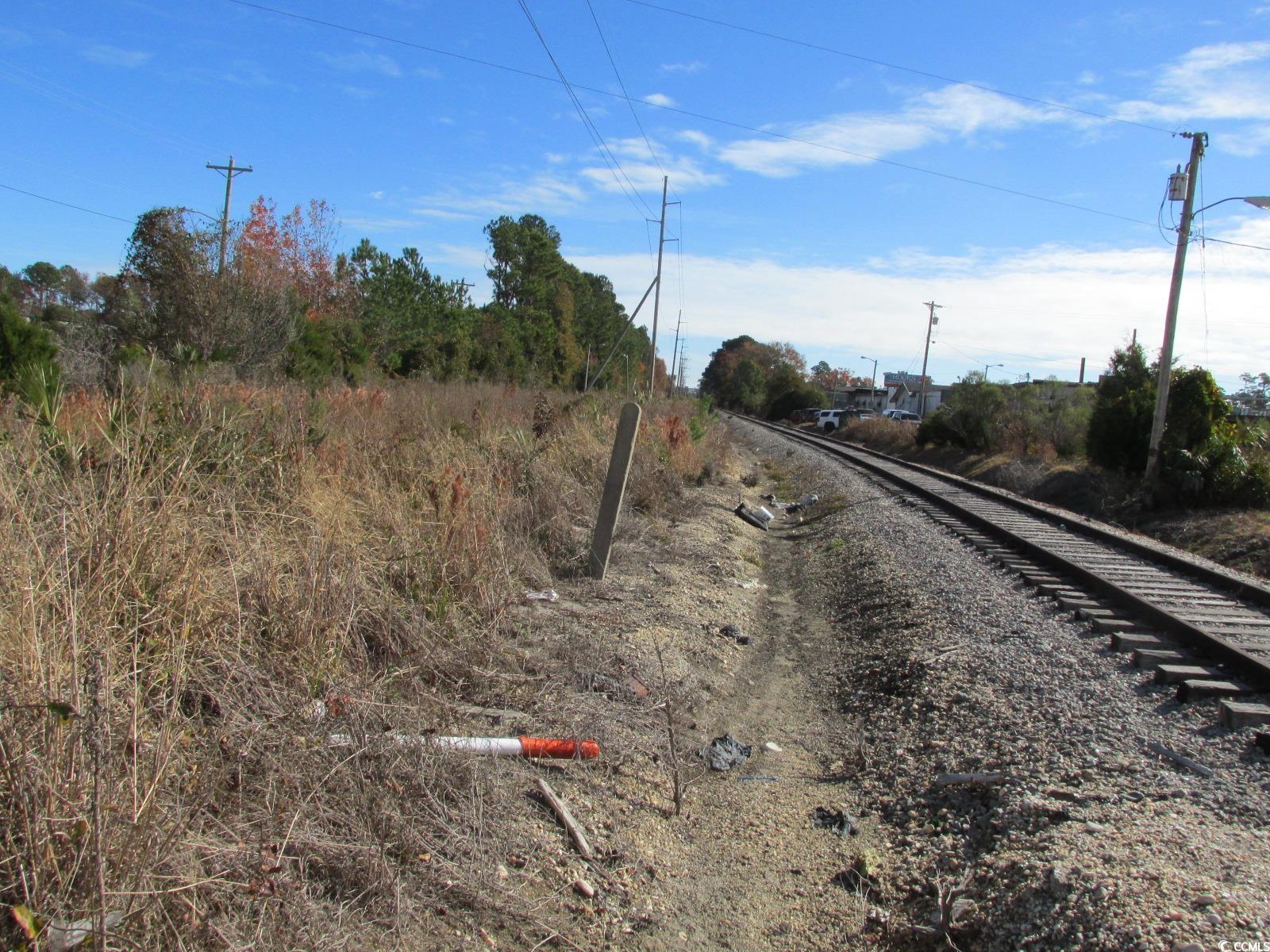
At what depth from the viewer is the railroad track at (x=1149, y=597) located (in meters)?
5.98

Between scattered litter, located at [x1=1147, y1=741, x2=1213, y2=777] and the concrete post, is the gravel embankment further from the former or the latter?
the concrete post

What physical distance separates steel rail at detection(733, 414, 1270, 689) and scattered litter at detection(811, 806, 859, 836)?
10.8 feet

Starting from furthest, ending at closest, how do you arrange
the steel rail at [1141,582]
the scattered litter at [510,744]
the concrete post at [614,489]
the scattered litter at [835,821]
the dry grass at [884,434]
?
the dry grass at [884,434] → the concrete post at [614,489] → the steel rail at [1141,582] → the scattered litter at [835,821] → the scattered litter at [510,744]

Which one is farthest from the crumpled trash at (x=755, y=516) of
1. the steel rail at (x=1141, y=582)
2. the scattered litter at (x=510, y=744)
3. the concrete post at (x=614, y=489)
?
the scattered litter at (x=510, y=744)

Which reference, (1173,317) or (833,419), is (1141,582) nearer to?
(1173,317)

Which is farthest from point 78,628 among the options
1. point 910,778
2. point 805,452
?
point 805,452

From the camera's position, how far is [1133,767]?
14.6 ft

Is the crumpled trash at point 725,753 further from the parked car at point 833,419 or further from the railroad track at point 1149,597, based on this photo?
the parked car at point 833,419

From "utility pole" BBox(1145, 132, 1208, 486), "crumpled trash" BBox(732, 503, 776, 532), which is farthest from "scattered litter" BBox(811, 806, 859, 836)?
"utility pole" BBox(1145, 132, 1208, 486)

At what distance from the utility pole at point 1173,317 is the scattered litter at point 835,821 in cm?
1688

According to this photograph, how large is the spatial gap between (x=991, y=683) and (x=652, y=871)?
321 centimetres

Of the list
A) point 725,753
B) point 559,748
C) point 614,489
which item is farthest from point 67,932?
point 614,489

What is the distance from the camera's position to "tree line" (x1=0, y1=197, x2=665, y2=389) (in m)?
16.1

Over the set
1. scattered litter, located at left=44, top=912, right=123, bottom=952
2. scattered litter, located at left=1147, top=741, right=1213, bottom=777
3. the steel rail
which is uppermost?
the steel rail
